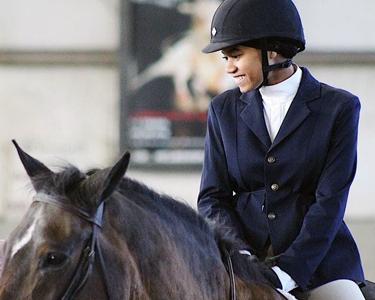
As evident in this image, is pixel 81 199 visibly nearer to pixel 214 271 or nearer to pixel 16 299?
pixel 16 299

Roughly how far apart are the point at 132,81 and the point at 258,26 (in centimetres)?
663

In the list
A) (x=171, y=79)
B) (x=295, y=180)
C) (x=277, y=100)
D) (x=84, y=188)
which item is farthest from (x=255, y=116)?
(x=171, y=79)

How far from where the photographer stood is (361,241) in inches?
360

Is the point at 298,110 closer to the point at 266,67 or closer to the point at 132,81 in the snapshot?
the point at 266,67

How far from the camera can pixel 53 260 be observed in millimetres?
2047

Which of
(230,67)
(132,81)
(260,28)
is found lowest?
(132,81)

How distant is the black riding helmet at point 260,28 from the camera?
106 inches

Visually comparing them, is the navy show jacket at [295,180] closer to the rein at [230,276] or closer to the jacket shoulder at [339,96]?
the jacket shoulder at [339,96]

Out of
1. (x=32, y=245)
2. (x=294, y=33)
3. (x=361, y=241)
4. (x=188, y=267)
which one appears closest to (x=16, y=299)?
(x=32, y=245)

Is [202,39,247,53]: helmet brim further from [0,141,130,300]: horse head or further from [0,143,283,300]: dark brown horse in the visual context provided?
[0,141,130,300]: horse head

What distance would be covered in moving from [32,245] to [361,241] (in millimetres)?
7357

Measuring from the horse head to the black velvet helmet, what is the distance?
2.28 ft

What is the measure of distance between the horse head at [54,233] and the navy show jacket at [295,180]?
699mm

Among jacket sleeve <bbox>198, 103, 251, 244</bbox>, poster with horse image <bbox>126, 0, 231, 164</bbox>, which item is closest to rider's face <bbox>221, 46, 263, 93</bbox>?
jacket sleeve <bbox>198, 103, 251, 244</bbox>
